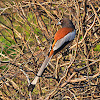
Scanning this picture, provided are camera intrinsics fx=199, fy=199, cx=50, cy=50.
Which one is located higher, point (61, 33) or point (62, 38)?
point (61, 33)

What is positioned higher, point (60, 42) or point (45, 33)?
point (45, 33)

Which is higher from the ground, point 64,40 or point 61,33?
point 61,33

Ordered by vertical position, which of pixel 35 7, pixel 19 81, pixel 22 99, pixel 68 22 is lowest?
pixel 22 99

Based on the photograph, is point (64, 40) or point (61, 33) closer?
point (61, 33)

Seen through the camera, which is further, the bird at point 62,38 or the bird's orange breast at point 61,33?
the bird's orange breast at point 61,33

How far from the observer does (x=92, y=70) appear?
5012 millimetres


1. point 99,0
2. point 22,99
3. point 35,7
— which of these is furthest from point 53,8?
point 22,99

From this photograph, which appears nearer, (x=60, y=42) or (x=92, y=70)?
(x=60, y=42)

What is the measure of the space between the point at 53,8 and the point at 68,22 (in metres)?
0.52

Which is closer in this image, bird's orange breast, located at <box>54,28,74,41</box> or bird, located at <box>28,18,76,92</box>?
bird, located at <box>28,18,76,92</box>

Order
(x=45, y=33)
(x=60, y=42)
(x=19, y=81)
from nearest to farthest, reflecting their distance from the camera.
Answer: (x=60, y=42) < (x=45, y=33) < (x=19, y=81)

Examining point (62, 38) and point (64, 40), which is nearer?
point (62, 38)

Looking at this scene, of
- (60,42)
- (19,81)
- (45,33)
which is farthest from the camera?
(19,81)

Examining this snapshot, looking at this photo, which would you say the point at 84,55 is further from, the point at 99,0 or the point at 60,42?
the point at 99,0
